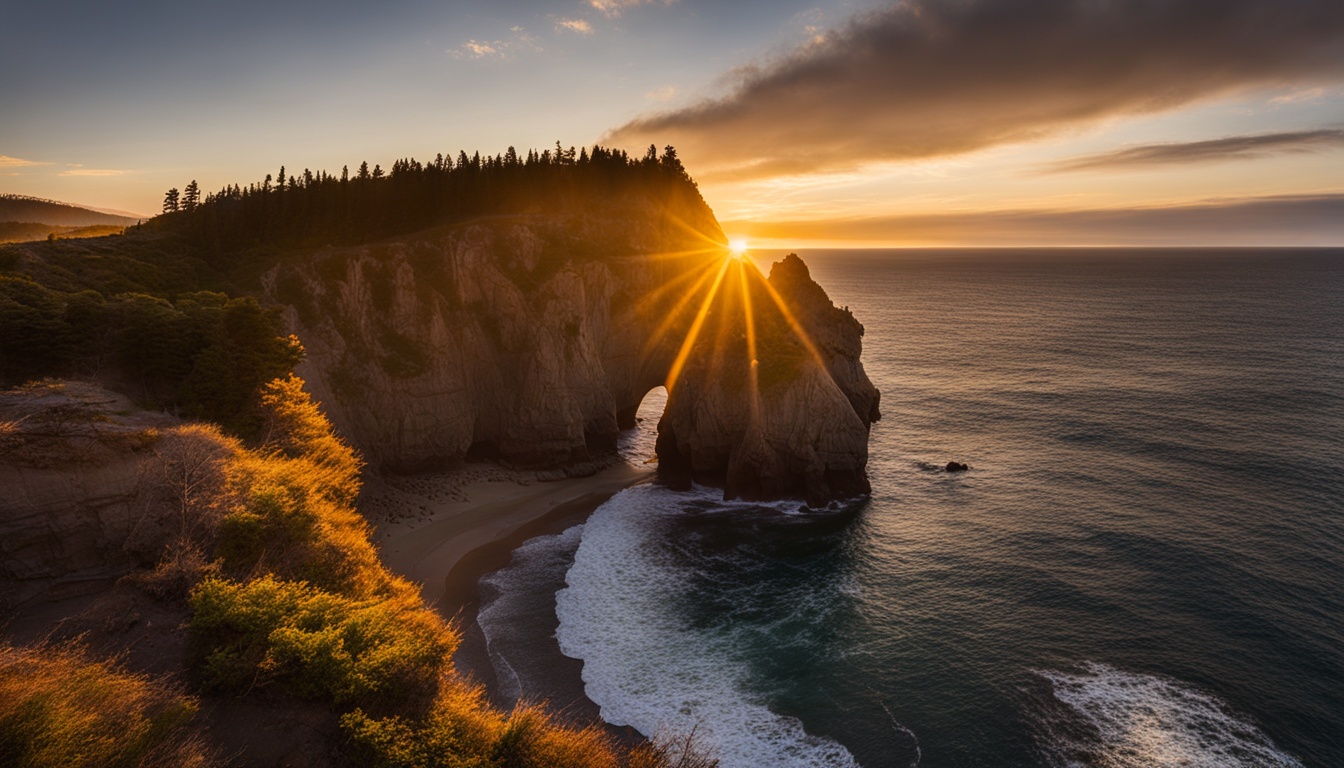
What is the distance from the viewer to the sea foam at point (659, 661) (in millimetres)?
27578

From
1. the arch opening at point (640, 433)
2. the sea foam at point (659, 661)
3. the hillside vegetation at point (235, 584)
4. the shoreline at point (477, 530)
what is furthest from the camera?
the arch opening at point (640, 433)

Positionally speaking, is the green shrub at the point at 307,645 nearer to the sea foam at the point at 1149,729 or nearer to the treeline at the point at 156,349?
the treeline at the point at 156,349

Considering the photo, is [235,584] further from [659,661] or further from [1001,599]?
[1001,599]

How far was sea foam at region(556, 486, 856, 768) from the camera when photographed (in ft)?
90.5

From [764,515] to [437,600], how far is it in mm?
26905

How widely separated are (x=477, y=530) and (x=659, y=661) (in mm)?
21747

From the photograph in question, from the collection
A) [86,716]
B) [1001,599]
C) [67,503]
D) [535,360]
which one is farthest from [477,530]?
[1001,599]

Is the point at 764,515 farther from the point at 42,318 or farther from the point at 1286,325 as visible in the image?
the point at 1286,325

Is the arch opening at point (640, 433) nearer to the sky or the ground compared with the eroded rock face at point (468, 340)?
nearer to the ground

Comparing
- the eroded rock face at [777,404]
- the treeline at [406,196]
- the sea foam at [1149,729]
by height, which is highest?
the treeline at [406,196]

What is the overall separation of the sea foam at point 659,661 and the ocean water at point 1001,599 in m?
0.14

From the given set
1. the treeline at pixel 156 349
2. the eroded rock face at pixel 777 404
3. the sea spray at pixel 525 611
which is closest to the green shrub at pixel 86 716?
the sea spray at pixel 525 611

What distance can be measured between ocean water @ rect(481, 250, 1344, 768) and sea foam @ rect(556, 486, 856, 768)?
0.45ft

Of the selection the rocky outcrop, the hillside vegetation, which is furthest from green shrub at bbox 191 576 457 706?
the rocky outcrop
